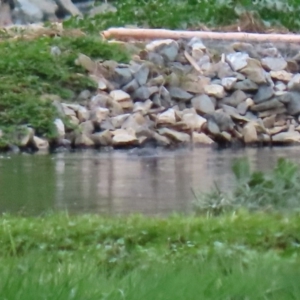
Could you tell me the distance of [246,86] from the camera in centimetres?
1532

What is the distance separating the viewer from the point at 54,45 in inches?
611

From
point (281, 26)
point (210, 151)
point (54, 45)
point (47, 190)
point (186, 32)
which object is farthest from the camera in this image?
point (281, 26)

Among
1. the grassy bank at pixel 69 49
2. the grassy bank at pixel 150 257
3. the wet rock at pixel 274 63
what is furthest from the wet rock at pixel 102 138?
the grassy bank at pixel 150 257

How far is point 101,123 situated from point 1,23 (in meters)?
6.05

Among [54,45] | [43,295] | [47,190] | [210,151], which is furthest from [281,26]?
[43,295]

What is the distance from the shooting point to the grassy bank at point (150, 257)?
4.52 m

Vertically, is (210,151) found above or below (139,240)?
below

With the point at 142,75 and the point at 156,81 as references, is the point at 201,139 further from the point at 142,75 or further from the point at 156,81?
the point at 142,75

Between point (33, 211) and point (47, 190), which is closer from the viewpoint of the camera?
point (33, 211)

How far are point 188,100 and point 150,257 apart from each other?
9.46 meters

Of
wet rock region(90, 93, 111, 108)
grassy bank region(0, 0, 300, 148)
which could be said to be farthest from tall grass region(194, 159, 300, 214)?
wet rock region(90, 93, 111, 108)

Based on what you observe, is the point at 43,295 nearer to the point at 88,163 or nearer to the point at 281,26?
the point at 88,163

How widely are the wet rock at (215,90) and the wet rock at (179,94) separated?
0.27 m

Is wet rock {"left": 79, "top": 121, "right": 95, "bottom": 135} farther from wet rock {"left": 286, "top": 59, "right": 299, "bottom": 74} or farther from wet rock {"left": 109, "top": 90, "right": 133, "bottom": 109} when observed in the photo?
wet rock {"left": 286, "top": 59, "right": 299, "bottom": 74}
